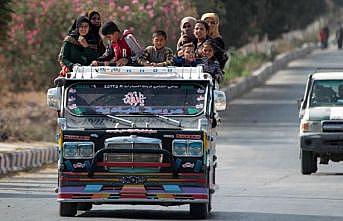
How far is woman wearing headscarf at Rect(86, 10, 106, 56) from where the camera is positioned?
18.0m

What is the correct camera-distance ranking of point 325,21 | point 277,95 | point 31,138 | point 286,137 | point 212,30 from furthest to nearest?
point 325,21 → point 277,95 → point 286,137 → point 31,138 → point 212,30

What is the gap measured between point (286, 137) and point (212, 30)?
17470mm

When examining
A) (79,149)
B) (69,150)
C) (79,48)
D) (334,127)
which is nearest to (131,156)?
(79,149)

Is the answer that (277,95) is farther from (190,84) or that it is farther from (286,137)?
(190,84)

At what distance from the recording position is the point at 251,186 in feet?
73.8

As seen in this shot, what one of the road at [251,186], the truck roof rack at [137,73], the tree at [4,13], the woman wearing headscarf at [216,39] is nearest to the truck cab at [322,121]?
the road at [251,186]

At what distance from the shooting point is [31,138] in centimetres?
3094

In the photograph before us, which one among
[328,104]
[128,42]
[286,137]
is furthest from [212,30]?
[286,137]

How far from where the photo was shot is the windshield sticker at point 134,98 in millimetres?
16219

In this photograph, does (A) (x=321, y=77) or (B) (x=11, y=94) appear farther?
(B) (x=11, y=94)

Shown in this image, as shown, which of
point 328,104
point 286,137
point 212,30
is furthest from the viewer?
point 286,137

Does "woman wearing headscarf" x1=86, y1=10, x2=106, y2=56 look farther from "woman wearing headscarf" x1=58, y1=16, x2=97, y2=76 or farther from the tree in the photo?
the tree

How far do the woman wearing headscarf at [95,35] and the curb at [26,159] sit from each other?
697cm

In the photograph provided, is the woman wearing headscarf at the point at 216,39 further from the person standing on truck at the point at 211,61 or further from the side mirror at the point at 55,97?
the side mirror at the point at 55,97
